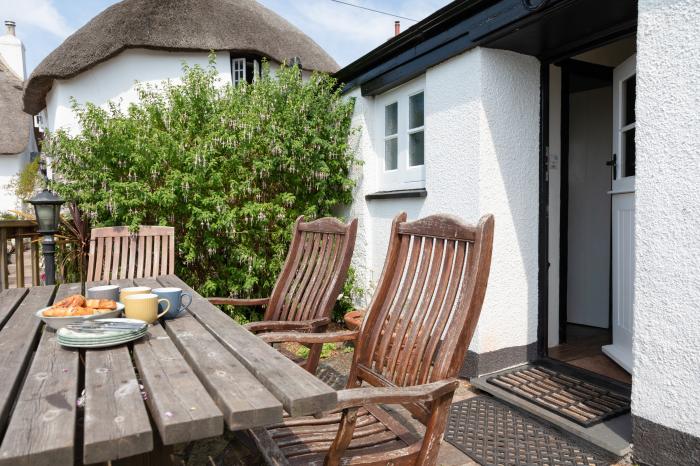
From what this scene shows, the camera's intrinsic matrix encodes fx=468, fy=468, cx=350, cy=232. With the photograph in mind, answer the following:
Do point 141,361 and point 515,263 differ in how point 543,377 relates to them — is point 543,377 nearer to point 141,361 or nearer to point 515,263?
point 515,263

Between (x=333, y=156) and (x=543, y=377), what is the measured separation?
2.91m

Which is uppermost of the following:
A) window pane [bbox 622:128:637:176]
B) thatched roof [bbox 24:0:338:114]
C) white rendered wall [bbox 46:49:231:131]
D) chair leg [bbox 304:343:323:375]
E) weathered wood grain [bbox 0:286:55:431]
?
thatched roof [bbox 24:0:338:114]

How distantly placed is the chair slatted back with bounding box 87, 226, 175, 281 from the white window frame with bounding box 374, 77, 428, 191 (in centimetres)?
210

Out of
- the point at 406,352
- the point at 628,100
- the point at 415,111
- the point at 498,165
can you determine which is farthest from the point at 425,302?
the point at 415,111

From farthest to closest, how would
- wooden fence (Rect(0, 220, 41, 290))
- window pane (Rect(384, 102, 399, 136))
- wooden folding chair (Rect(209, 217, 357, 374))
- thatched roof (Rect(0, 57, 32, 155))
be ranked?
thatched roof (Rect(0, 57, 32, 155)), window pane (Rect(384, 102, 399, 136)), wooden fence (Rect(0, 220, 41, 290)), wooden folding chair (Rect(209, 217, 357, 374))

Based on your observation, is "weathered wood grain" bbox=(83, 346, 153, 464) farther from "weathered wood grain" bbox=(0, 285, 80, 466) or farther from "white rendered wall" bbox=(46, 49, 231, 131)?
"white rendered wall" bbox=(46, 49, 231, 131)

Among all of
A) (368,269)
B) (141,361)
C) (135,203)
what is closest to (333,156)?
(368,269)

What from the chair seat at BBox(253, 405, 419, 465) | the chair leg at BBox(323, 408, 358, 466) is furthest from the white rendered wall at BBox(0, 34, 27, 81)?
the chair leg at BBox(323, 408, 358, 466)

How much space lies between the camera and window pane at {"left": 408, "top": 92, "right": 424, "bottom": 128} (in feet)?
13.6

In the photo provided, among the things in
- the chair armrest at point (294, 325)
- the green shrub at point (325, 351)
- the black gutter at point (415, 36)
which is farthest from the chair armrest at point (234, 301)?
the black gutter at point (415, 36)

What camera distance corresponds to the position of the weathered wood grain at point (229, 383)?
3.09ft

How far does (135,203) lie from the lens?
414 cm

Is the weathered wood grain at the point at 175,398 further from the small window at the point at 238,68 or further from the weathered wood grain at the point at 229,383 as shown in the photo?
the small window at the point at 238,68

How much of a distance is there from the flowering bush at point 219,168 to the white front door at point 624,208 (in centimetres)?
249
